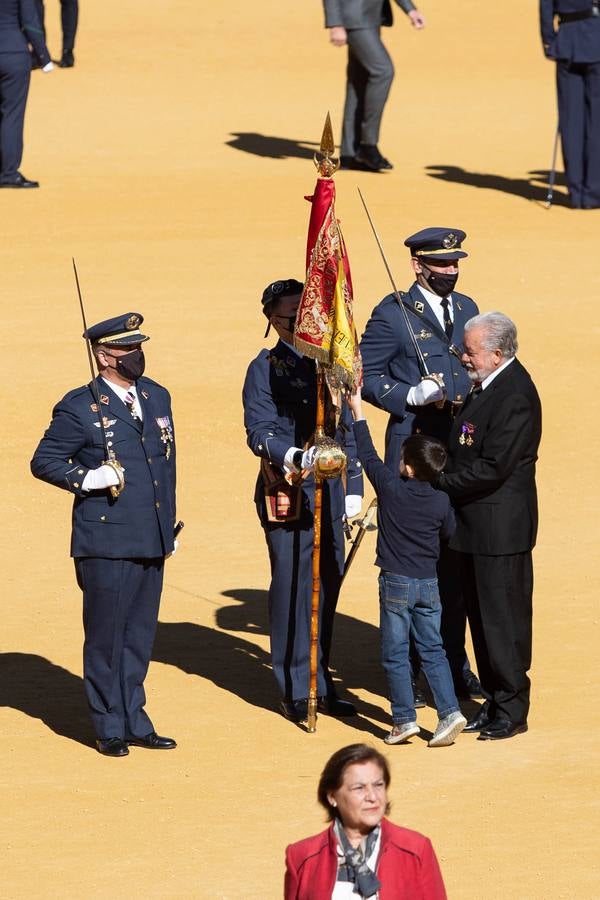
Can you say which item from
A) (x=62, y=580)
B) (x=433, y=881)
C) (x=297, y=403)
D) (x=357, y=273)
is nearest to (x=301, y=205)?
(x=357, y=273)

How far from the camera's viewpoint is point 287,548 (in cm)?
968

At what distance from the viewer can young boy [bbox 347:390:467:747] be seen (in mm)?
9148

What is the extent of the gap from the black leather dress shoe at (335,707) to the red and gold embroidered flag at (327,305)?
145 cm

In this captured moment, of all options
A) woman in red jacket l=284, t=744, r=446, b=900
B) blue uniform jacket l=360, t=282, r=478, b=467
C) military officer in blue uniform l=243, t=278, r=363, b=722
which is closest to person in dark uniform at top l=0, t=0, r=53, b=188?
blue uniform jacket l=360, t=282, r=478, b=467

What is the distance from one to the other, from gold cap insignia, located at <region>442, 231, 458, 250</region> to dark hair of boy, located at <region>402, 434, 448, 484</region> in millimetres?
1129

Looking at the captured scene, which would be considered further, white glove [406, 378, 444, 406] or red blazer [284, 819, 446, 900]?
white glove [406, 378, 444, 406]

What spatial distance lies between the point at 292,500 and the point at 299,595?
1.42 feet

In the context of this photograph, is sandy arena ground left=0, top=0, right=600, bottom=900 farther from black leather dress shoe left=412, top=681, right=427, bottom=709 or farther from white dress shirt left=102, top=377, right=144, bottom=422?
white dress shirt left=102, top=377, right=144, bottom=422

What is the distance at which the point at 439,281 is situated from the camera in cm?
993

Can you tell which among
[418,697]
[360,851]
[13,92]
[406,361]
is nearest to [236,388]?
[13,92]

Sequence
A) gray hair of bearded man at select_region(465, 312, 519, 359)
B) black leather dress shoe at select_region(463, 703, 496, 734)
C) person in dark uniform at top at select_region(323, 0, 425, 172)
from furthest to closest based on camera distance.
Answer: person in dark uniform at top at select_region(323, 0, 425, 172) → black leather dress shoe at select_region(463, 703, 496, 734) → gray hair of bearded man at select_region(465, 312, 519, 359)

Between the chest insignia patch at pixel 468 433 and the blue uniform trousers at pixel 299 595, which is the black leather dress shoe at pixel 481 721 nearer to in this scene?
the blue uniform trousers at pixel 299 595

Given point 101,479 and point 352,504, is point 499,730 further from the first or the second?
point 101,479

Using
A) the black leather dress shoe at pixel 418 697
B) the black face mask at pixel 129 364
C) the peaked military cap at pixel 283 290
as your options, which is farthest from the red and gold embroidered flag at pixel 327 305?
the black leather dress shoe at pixel 418 697
